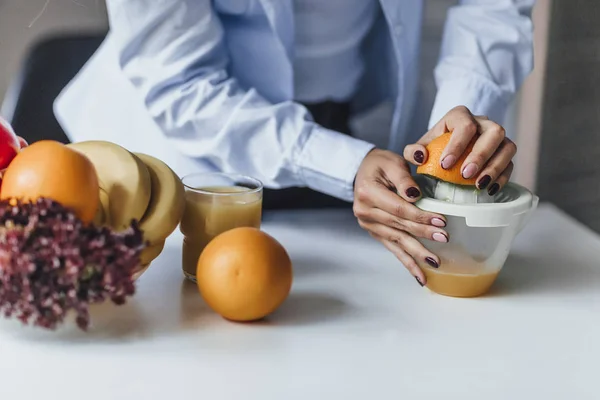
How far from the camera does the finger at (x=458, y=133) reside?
2.16ft

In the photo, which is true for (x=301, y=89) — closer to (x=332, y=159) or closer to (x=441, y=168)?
(x=332, y=159)

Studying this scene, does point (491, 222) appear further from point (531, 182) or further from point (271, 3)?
point (531, 182)

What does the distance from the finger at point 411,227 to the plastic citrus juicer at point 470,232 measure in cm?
1

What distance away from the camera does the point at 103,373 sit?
537 mm

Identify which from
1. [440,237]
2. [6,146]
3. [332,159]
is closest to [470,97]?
[332,159]

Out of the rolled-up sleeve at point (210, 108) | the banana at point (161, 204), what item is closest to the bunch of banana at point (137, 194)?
the banana at point (161, 204)

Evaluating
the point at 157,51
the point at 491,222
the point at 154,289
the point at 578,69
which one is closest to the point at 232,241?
the point at 154,289

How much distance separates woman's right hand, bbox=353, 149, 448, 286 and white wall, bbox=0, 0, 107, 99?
488mm

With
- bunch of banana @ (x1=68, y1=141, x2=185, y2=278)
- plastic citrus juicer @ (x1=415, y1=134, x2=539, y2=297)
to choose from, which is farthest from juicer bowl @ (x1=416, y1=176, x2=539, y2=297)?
bunch of banana @ (x1=68, y1=141, x2=185, y2=278)

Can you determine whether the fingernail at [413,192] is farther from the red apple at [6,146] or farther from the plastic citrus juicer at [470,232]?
the red apple at [6,146]

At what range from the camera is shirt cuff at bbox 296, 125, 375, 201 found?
2.64 feet

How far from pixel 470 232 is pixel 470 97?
0.30m

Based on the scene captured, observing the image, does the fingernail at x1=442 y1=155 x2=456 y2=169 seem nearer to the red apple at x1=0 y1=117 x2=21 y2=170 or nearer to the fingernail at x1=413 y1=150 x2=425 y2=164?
the fingernail at x1=413 y1=150 x2=425 y2=164

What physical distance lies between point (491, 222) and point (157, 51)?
0.44 meters
